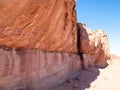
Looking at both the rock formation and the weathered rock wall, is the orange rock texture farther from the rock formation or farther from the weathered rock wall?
the weathered rock wall

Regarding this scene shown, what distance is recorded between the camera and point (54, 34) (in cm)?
789

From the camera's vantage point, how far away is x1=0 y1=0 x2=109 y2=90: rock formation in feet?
17.6

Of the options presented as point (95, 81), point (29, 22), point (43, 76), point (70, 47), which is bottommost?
point (95, 81)

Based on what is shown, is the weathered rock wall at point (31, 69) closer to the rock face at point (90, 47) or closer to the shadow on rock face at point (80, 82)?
the shadow on rock face at point (80, 82)

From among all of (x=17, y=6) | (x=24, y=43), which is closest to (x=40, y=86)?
(x=24, y=43)

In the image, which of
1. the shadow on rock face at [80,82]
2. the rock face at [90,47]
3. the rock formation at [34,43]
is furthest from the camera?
the rock face at [90,47]

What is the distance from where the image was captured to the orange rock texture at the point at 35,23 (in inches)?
207

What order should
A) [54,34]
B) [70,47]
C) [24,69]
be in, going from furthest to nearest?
[70,47] → [54,34] → [24,69]

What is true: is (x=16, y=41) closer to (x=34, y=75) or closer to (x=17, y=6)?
(x=17, y=6)

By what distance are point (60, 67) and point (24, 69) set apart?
3.08 m

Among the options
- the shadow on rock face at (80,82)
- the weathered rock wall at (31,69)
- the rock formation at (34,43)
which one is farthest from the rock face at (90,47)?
the weathered rock wall at (31,69)

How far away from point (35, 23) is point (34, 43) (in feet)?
2.51

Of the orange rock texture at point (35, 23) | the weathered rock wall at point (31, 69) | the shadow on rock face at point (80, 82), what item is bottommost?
the shadow on rock face at point (80, 82)

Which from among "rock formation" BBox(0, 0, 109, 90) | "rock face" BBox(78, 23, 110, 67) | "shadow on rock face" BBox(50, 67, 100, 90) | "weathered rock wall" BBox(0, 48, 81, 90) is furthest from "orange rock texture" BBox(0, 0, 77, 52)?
"rock face" BBox(78, 23, 110, 67)
